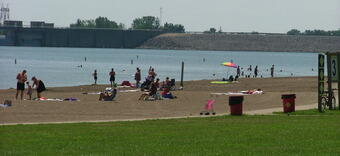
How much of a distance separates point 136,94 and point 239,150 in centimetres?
3152

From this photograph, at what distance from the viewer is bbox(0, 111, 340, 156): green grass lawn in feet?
56.2

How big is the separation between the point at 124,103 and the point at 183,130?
693 inches

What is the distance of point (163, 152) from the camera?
1683 centimetres

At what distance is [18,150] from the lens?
17.3 m

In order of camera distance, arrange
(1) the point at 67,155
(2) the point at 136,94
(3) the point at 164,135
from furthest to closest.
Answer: (2) the point at 136,94 < (3) the point at 164,135 < (1) the point at 67,155

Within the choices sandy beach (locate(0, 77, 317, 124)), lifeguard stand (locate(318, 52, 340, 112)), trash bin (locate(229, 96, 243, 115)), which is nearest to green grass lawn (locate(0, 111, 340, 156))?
trash bin (locate(229, 96, 243, 115))

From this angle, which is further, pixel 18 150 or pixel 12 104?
pixel 12 104

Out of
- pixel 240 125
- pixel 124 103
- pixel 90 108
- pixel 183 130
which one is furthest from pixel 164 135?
pixel 124 103

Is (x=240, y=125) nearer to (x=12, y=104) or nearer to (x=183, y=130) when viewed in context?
(x=183, y=130)

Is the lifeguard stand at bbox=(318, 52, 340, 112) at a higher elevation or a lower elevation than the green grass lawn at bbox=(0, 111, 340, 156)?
higher

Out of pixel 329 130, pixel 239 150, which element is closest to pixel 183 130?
pixel 329 130

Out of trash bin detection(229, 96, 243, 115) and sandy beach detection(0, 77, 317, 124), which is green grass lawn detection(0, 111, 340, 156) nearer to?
trash bin detection(229, 96, 243, 115)

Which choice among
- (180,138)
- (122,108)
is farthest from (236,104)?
(180,138)

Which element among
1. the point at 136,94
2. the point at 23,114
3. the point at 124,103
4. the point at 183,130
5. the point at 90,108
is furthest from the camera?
the point at 136,94
